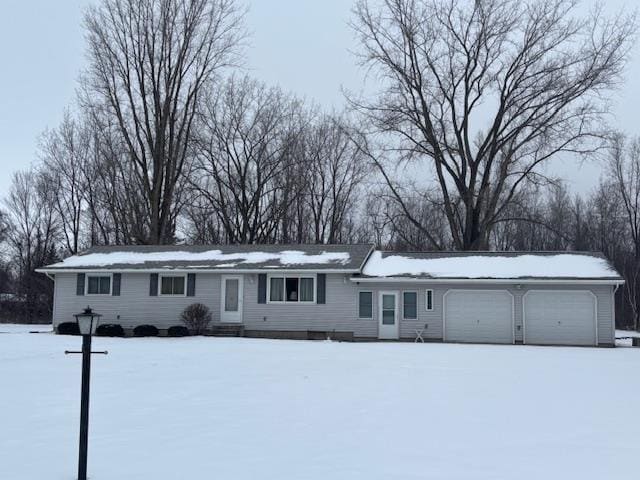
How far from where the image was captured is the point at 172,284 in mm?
24812

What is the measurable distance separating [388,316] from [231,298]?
616 cm

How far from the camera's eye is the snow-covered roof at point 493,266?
22.2 meters

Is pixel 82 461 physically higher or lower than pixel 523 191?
lower

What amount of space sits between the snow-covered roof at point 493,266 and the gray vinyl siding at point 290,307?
0.43 m

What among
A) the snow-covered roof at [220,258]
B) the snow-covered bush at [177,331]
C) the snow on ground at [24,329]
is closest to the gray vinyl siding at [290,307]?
the snow-covered roof at [220,258]

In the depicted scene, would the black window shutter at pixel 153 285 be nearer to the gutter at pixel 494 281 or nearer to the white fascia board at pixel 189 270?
the white fascia board at pixel 189 270

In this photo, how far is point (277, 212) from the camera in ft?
135

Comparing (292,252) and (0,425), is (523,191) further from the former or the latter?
(0,425)

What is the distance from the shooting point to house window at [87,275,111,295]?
25203 mm

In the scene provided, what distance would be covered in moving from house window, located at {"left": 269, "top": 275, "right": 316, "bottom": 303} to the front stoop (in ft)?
5.37

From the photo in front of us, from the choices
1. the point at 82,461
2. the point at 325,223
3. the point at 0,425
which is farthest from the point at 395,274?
the point at 325,223

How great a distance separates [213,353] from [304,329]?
671cm

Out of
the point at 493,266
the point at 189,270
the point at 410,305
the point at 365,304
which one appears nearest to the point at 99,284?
the point at 189,270

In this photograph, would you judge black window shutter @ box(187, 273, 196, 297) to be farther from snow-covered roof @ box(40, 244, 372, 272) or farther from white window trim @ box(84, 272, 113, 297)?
white window trim @ box(84, 272, 113, 297)
